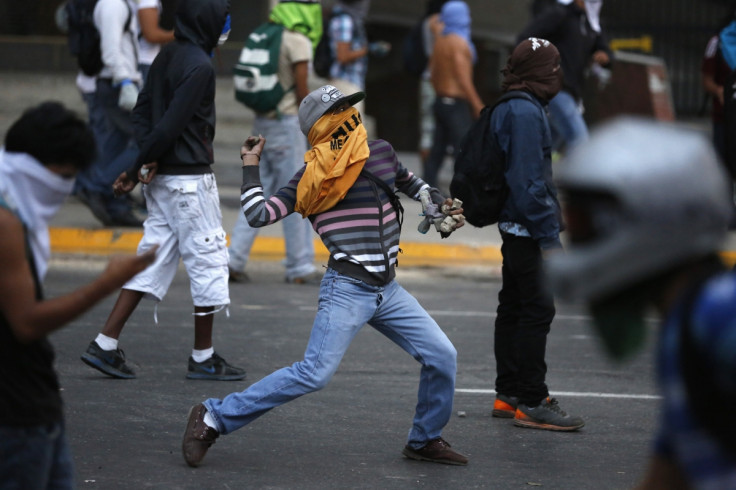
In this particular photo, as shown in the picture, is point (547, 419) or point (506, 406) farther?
point (506, 406)

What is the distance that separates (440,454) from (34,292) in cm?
256

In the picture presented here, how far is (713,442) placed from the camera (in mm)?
2121

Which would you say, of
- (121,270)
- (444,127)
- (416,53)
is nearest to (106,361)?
(121,270)

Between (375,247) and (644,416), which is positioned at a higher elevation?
(375,247)

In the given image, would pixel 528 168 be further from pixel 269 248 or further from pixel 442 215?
pixel 269 248

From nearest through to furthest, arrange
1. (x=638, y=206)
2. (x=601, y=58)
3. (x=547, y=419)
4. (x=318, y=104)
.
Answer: (x=638, y=206) < (x=318, y=104) < (x=547, y=419) < (x=601, y=58)

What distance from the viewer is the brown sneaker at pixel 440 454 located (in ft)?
17.2

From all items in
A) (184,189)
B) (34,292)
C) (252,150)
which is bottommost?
(184,189)

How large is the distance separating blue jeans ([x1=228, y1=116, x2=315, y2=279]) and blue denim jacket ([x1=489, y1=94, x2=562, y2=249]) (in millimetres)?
3519

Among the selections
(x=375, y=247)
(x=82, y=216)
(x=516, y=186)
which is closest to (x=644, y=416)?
(x=516, y=186)

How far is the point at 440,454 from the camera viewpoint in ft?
17.2

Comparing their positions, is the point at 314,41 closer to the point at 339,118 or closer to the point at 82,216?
the point at 82,216

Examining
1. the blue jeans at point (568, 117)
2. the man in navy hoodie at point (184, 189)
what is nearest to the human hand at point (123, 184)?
the man in navy hoodie at point (184, 189)

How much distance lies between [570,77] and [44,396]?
7967 mm
